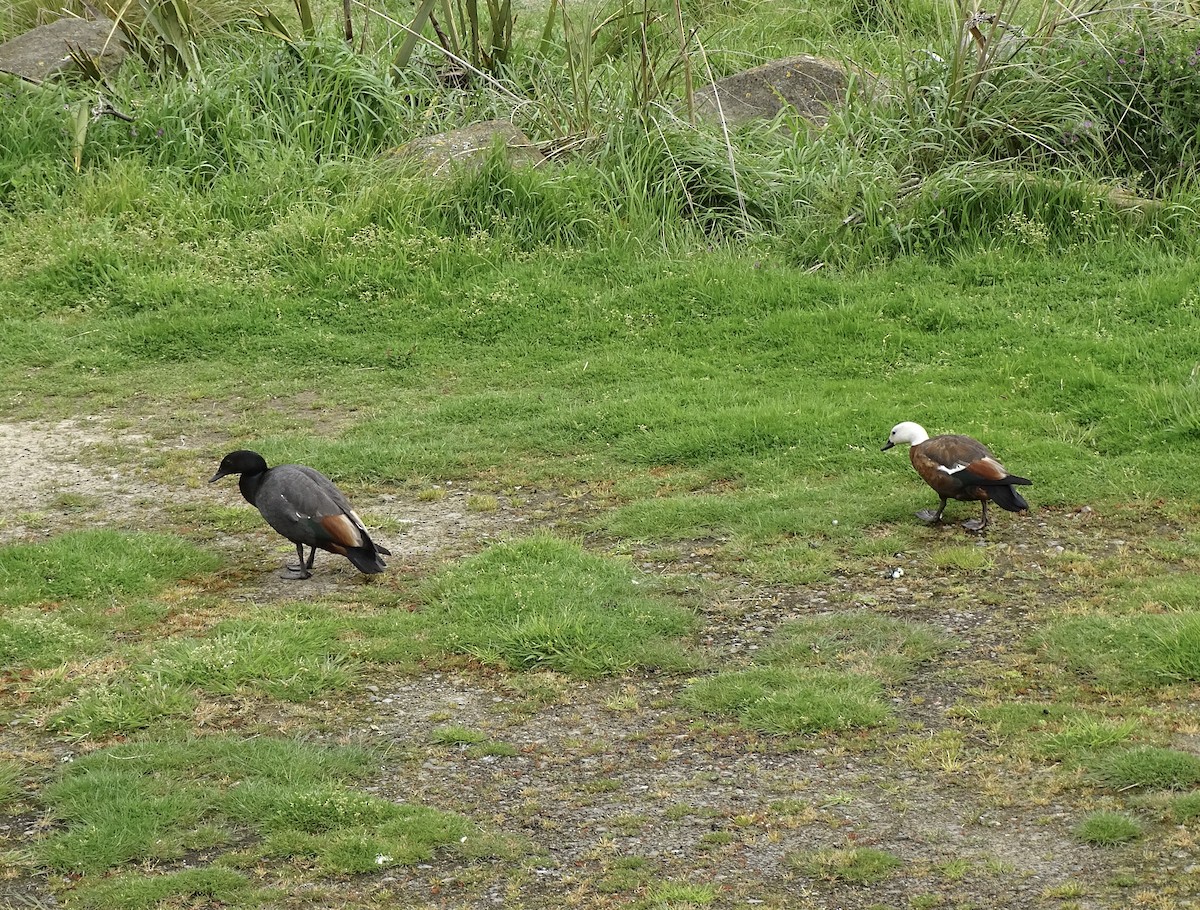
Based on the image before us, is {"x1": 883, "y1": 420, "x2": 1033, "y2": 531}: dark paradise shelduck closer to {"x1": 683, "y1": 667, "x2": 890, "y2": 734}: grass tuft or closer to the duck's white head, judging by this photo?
the duck's white head

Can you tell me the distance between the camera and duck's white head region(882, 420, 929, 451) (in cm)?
735

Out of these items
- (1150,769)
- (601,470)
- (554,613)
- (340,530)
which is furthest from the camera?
(601,470)

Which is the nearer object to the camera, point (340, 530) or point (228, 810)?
point (228, 810)

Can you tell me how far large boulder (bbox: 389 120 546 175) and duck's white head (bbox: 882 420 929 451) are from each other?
16.3 feet

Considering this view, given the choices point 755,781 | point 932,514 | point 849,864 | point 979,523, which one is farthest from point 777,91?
point 849,864

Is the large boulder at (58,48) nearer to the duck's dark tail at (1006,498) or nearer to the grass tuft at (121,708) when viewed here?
the grass tuft at (121,708)

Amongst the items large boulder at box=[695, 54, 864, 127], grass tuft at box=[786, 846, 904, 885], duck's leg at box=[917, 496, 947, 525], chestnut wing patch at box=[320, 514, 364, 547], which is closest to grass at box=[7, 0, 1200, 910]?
grass tuft at box=[786, 846, 904, 885]

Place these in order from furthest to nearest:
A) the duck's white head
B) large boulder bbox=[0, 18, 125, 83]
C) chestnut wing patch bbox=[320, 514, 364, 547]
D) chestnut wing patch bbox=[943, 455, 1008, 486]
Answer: large boulder bbox=[0, 18, 125, 83]
the duck's white head
chestnut wing patch bbox=[943, 455, 1008, 486]
chestnut wing patch bbox=[320, 514, 364, 547]

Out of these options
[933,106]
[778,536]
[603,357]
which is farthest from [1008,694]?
[933,106]

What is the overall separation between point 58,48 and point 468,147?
4.45 m

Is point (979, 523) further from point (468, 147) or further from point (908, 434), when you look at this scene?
point (468, 147)

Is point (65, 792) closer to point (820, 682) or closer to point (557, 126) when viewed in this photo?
point (820, 682)

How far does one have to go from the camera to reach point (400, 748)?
536 cm

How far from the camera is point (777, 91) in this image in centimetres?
1270
